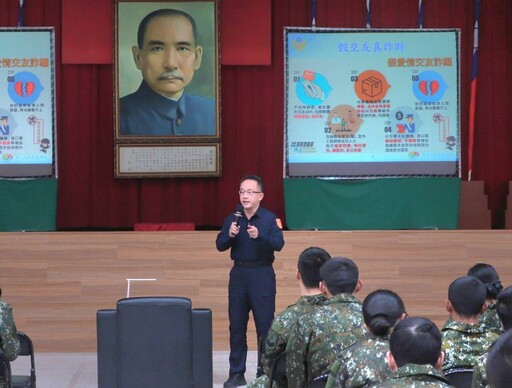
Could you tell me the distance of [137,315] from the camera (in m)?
4.82

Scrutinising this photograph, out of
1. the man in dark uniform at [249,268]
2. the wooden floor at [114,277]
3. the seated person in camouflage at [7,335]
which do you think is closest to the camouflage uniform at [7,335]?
the seated person in camouflage at [7,335]

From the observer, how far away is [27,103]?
27.7ft

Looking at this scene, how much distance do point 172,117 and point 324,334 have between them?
5152mm

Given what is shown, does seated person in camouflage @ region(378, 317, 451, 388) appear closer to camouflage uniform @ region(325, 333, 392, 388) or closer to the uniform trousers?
camouflage uniform @ region(325, 333, 392, 388)

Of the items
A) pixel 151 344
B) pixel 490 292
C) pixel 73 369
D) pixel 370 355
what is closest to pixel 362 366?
pixel 370 355

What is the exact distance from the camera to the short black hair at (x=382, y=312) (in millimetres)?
3082

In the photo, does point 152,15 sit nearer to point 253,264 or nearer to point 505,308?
point 253,264

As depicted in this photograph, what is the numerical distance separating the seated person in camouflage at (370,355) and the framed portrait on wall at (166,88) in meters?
5.54

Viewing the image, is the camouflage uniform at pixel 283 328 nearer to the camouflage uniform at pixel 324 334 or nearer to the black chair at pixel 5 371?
the camouflage uniform at pixel 324 334

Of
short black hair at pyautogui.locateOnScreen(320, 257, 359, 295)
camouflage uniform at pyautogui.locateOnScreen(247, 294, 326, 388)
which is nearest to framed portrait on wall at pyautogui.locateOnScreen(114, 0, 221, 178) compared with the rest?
camouflage uniform at pyautogui.locateOnScreen(247, 294, 326, 388)

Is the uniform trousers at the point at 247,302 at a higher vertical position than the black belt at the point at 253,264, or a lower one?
lower

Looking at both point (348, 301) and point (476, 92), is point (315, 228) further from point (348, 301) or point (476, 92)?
point (348, 301)

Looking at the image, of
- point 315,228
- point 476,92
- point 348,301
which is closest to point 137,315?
point 348,301

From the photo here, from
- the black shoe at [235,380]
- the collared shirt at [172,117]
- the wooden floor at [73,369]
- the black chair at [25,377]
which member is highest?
the collared shirt at [172,117]
